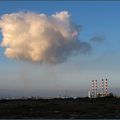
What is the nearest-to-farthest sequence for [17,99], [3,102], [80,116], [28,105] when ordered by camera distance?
[80,116] → [28,105] → [3,102] → [17,99]

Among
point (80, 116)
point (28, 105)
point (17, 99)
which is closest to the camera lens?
point (80, 116)

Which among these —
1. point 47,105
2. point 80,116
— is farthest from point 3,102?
point 80,116

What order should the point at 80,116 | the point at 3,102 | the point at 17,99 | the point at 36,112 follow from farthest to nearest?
the point at 17,99 < the point at 3,102 < the point at 36,112 < the point at 80,116

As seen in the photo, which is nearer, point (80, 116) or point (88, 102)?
point (80, 116)

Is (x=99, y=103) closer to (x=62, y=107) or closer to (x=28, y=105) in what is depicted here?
(x=62, y=107)

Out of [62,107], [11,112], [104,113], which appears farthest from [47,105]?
[104,113]

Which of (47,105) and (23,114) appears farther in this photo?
(47,105)

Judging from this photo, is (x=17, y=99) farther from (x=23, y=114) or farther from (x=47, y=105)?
(x=23, y=114)

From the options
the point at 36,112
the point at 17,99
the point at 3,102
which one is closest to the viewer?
the point at 36,112

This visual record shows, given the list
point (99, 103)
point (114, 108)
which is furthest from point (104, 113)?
point (99, 103)

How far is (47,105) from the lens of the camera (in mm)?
148125

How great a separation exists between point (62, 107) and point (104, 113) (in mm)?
18356

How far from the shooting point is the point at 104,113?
133 meters

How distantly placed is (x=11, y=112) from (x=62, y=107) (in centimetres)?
1911
